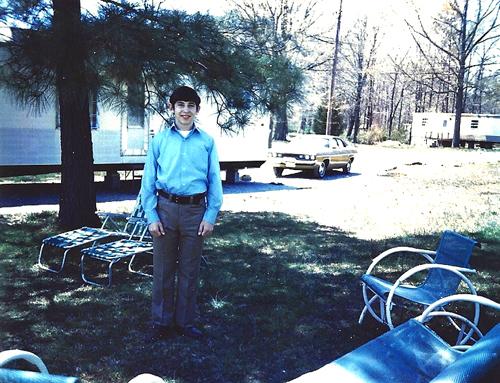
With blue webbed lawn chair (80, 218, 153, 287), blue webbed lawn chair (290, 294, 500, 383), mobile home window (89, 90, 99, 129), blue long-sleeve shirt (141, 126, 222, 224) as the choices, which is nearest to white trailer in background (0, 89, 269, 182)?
mobile home window (89, 90, 99, 129)

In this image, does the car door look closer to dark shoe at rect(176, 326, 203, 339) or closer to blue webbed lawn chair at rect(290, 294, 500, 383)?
dark shoe at rect(176, 326, 203, 339)

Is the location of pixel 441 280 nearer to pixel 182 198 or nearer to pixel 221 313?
pixel 221 313

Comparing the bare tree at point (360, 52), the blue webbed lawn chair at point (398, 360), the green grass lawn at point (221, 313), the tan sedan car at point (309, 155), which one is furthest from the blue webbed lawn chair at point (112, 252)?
the bare tree at point (360, 52)

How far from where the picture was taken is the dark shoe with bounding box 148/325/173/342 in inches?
148

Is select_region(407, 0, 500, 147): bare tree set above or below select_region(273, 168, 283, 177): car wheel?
above

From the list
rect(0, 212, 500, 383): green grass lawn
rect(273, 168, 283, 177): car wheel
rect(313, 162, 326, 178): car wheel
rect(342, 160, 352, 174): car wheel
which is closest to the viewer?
Result: rect(0, 212, 500, 383): green grass lawn

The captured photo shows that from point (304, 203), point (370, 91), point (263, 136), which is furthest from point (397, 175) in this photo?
point (370, 91)

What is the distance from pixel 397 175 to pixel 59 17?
14.4 metres

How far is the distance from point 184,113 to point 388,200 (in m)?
8.65

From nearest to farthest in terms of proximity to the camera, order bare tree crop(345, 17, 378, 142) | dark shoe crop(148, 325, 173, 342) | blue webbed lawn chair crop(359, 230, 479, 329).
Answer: dark shoe crop(148, 325, 173, 342) < blue webbed lawn chair crop(359, 230, 479, 329) < bare tree crop(345, 17, 378, 142)

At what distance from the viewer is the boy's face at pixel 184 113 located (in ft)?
11.7

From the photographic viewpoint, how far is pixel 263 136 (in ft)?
52.2

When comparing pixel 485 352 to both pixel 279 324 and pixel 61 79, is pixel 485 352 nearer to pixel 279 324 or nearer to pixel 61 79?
pixel 279 324

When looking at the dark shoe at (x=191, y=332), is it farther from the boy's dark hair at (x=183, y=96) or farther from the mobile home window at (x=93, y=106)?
the mobile home window at (x=93, y=106)
